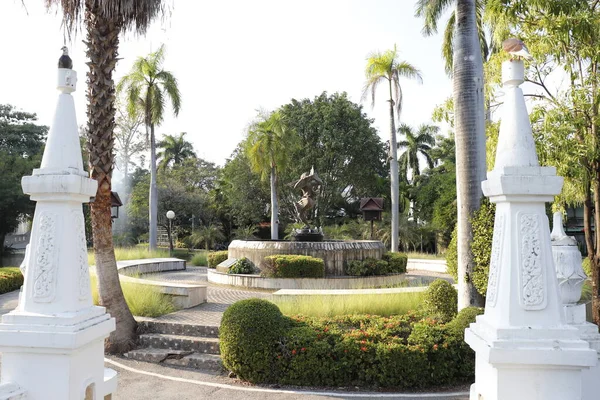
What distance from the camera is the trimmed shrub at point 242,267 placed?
14898 millimetres

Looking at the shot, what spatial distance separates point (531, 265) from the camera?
3.14 metres

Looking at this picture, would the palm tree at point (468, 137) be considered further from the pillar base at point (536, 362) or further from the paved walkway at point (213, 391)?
the pillar base at point (536, 362)

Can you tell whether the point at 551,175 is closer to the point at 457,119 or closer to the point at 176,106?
the point at 457,119

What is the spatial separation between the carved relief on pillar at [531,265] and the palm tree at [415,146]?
3882 centimetres

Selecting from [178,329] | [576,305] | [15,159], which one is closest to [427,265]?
[178,329]

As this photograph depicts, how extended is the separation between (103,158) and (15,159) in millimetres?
25301

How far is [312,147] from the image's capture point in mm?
33281

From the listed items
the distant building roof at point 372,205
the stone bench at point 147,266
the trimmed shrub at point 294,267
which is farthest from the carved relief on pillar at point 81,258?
the distant building roof at point 372,205

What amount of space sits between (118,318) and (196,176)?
104 ft

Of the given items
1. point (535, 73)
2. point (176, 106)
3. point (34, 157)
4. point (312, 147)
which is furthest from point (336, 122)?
point (535, 73)

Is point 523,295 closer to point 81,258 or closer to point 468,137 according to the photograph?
point 81,258

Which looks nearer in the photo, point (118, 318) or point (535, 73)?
point (118, 318)

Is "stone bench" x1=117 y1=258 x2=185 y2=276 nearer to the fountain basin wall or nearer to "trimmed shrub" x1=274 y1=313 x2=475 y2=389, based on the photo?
the fountain basin wall

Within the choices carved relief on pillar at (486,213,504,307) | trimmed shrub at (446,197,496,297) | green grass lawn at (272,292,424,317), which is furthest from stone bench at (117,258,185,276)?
carved relief on pillar at (486,213,504,307)
